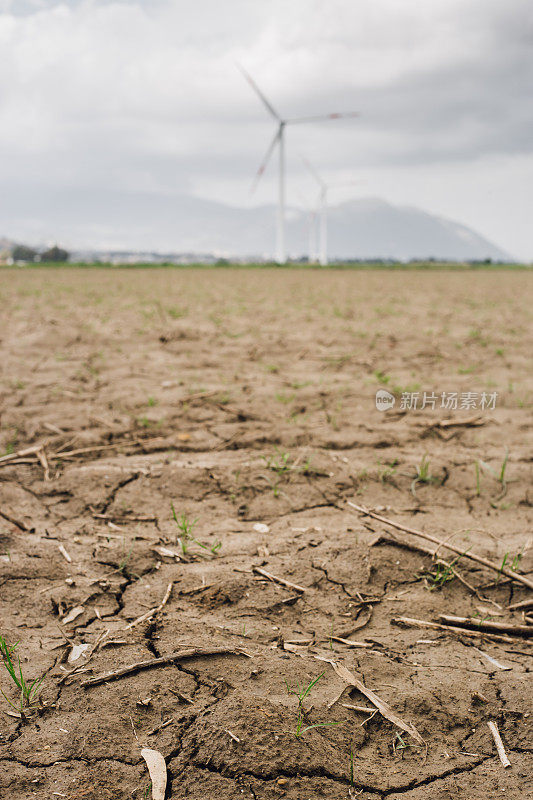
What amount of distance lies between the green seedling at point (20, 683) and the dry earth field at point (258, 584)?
25mm

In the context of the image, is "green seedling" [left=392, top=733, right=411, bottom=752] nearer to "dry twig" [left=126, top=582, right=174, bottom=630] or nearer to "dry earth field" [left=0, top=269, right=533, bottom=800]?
"dry earth field" [left=0, top=269, right=533, bottom=800]

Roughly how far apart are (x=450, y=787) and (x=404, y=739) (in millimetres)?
179

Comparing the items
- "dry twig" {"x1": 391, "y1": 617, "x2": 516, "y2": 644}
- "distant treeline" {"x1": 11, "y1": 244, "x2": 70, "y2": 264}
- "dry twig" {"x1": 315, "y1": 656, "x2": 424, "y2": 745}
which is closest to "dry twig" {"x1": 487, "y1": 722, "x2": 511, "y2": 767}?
"dry twig" {"x1": 315, "y1": 656, "x2": 424, "y2": 745}

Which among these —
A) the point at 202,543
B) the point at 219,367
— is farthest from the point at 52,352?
the point at 202,543

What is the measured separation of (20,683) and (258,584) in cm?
96

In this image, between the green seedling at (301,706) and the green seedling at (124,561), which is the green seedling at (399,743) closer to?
the green seedling at (301,706)

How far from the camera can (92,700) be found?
5.73 feet

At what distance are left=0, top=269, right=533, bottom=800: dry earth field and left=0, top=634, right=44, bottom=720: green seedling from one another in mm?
25

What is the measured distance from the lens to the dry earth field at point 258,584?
5.21 ft

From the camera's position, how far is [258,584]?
2396 mm

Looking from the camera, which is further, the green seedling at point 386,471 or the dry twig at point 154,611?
the green seedling at point 386,471

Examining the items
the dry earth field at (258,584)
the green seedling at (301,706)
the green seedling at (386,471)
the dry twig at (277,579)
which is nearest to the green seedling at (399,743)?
the dry earth field at (258,584)

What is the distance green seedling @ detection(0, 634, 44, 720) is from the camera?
1.72 metres

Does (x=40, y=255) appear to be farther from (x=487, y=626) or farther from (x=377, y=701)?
(x=377, y=701)
